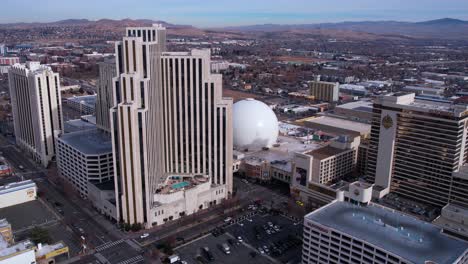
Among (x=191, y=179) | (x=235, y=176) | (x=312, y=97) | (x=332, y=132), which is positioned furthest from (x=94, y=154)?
(x=312, y=97)

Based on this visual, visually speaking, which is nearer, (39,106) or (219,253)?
(219,253)

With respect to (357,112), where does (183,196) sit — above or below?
below

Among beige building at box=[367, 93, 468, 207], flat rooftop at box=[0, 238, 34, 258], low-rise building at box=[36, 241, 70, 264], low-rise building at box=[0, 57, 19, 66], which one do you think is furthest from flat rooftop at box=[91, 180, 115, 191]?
low-rise building at box=[0, 57, 19, 66]

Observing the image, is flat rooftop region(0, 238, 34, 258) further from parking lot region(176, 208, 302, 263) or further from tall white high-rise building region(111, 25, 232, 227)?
parking lot region(176, 208, 302, 263)

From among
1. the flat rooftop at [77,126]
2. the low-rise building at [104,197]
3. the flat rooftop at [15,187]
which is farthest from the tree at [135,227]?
the flat rooftop at [77,126]

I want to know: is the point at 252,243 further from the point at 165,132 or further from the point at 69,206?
the point at 69,206

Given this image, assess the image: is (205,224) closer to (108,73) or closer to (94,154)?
(94,154)

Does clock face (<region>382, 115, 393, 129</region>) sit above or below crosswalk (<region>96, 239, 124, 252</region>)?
above

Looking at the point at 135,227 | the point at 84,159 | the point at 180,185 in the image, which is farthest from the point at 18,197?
the point at 180,185
